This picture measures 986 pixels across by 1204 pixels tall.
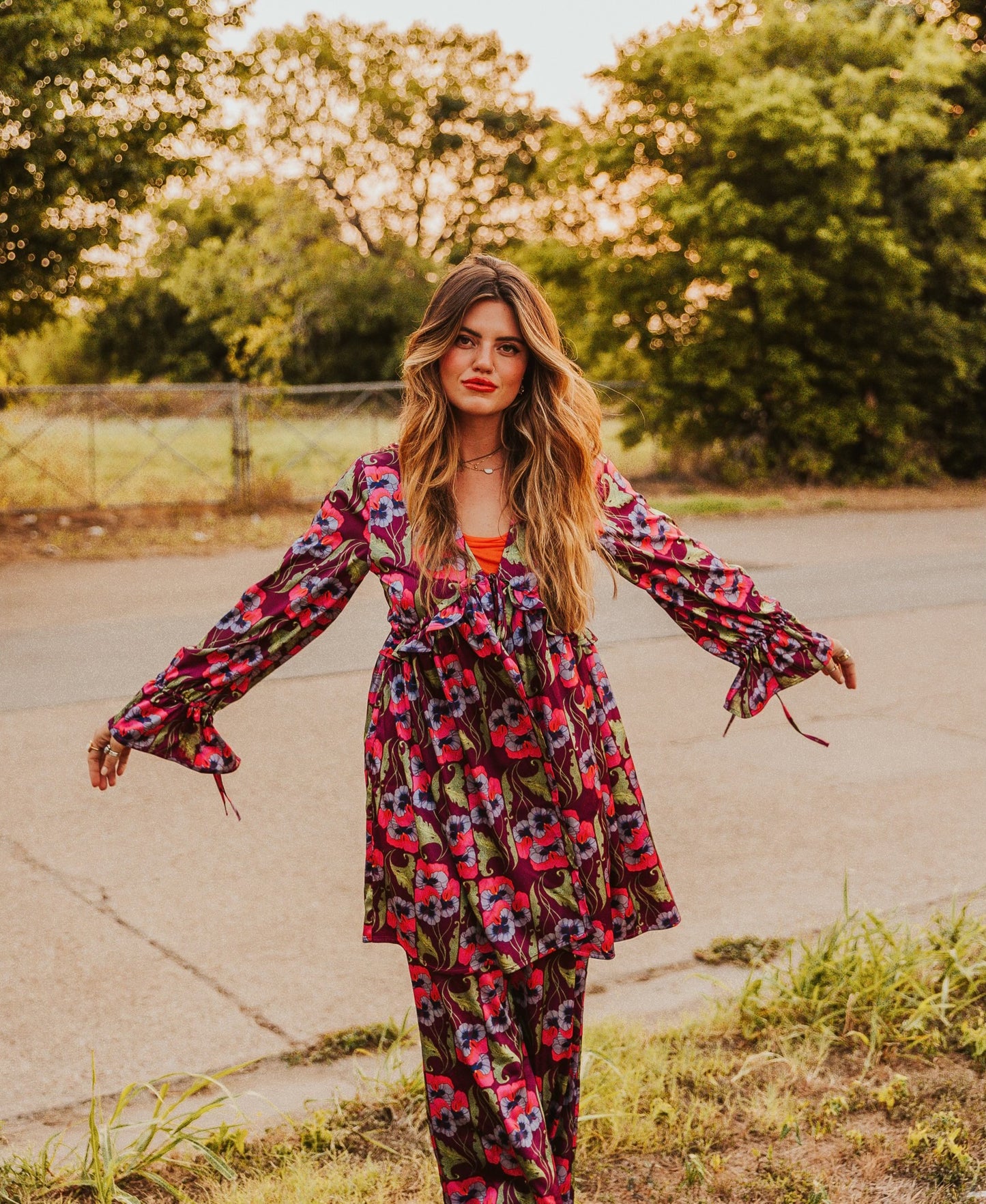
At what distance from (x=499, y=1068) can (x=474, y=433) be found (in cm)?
115

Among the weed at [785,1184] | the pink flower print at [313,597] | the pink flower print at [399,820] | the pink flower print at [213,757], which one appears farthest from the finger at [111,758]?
the weed at [785,1184]

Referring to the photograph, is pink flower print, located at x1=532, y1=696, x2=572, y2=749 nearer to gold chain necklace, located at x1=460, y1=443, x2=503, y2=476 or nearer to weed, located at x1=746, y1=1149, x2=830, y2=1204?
gold chain necklace, located at x1=460, y1=443, x2=503, y2=476

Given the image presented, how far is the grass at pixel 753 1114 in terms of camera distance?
114 inches

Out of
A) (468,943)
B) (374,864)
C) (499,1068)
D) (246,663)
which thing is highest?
(246,663)

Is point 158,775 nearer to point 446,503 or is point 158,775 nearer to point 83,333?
point 446,503

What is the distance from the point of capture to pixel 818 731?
709cm

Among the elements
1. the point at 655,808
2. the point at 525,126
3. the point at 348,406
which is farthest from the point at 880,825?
the point at 525,126

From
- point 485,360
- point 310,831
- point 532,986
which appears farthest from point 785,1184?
point 310,831

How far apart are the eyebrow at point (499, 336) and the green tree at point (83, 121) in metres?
10.4

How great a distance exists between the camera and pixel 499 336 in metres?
2.52

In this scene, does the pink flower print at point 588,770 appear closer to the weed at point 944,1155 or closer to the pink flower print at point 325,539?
the pink flower print at point 325,539

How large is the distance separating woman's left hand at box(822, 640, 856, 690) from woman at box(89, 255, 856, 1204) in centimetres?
25

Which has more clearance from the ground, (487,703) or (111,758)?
(487,703)

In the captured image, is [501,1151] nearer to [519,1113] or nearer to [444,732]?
[519,1113]
